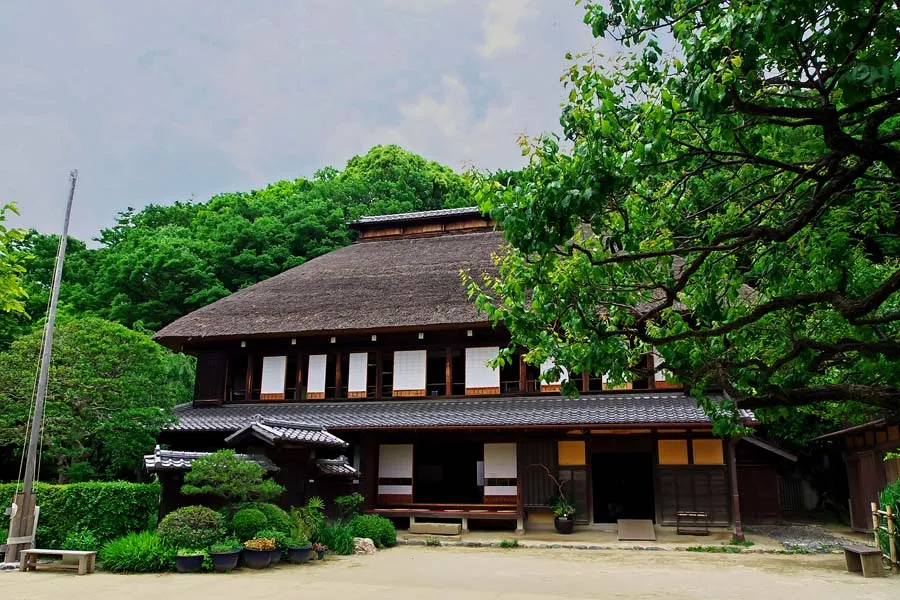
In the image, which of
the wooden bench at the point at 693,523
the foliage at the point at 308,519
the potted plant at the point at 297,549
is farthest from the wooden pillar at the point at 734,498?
the potted plant at the point at 297,549

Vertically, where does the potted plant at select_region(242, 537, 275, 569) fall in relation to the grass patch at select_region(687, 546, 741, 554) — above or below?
above

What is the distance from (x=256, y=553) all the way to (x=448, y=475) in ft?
38.5

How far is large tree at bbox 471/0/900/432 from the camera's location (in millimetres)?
4371

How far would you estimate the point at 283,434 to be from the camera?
13789 millimetres

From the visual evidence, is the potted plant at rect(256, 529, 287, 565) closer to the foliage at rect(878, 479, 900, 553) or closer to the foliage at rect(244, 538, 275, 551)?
the foliage at rect(244, 538, 275, 551)

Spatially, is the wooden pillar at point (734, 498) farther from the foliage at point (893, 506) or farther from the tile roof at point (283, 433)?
the tile roof at point (283, 433)

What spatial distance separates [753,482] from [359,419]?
1163cm

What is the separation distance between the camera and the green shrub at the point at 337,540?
13.6m

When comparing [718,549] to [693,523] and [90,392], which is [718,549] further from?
[90,392]

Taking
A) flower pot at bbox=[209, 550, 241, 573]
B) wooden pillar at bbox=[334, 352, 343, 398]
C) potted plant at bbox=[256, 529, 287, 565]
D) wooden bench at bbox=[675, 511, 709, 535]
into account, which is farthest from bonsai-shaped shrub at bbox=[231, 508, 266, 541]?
wooden bench at bbox=[675, 511, 709, 535]

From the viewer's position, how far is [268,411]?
20.3 metres

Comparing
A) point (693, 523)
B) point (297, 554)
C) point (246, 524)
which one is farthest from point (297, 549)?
point (693, 523)

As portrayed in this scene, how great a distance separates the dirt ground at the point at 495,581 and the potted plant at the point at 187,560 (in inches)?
11.8

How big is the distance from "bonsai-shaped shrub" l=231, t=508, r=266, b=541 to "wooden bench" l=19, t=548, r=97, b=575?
6.98 ft
